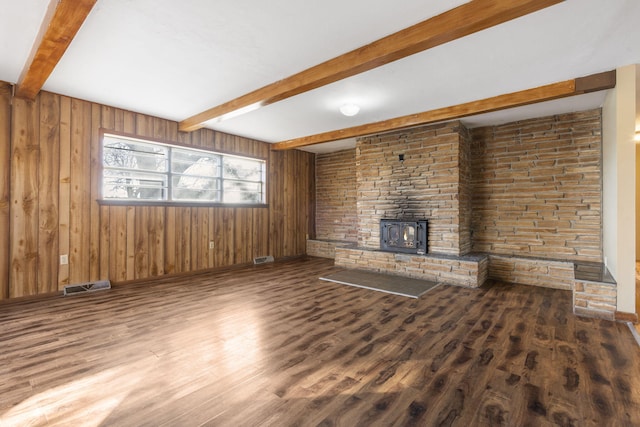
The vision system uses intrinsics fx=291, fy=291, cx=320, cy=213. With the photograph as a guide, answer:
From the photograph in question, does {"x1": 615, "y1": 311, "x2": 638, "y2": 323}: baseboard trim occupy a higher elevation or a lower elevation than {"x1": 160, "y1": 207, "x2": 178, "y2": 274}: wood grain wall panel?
lower

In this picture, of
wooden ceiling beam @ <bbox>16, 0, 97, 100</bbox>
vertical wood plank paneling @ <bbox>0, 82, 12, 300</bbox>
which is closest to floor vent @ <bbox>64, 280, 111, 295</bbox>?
vertical wood plank paneling @ <bbox>0, 82, 12, 300</bbox>

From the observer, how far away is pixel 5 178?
3312 millimetres

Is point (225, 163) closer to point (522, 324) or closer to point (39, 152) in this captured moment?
point (39, 152)

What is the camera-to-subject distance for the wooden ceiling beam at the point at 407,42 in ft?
6.10

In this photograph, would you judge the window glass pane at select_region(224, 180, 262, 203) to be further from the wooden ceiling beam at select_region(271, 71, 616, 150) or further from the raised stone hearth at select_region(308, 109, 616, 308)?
the raised stone hearth at select_region(308, 109, 616, 308)

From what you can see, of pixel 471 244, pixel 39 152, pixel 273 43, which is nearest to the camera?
pixel 273 43

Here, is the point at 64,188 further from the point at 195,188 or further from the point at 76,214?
the point at 195,188

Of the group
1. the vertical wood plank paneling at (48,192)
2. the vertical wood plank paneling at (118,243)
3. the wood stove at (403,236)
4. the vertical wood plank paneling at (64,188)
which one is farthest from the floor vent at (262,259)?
the vertical wood plank paneling at (48,192)

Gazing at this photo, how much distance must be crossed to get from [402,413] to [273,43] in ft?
9.10

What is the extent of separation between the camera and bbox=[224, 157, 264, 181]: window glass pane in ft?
18.2

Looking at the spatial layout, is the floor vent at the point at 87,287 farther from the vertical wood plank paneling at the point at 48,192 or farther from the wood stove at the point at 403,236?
the wood stove at the point at 403,236

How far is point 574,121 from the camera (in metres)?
4.07

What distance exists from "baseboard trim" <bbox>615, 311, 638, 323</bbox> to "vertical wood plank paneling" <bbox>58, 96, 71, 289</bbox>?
6.15 meters

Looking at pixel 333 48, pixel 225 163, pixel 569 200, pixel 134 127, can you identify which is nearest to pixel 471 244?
pixel 569 200
